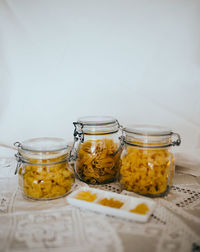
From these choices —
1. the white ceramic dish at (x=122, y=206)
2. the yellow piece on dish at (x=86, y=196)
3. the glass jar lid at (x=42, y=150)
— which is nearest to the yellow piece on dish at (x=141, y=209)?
the white ceramic dish at (x=122, y=206)

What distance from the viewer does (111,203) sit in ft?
2.21

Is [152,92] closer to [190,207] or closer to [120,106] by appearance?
[120,106]

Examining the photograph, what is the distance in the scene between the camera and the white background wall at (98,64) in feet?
3.36

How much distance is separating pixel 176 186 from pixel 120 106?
40cm

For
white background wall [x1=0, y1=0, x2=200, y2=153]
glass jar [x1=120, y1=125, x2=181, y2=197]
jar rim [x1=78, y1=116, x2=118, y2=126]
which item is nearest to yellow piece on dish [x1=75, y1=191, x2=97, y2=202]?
glass jar [x1=120, y1=125, x2=181, y2=197]

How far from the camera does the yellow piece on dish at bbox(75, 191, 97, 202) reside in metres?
0.70

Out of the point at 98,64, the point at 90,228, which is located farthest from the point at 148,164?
the point at 98,64

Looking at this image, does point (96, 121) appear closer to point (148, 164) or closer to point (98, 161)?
point (98, 161)

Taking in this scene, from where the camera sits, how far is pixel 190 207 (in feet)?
2.28

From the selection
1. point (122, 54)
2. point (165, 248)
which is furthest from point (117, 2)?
point (165, 248)

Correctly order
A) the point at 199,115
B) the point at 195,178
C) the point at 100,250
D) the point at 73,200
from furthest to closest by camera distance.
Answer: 1. the point at 199,115
2. the point at 195,178
3. the point at 73,200
4. the point at 100,250

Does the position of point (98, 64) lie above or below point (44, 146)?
above

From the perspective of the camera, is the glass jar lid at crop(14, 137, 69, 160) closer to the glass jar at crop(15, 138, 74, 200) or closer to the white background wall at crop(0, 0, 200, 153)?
the glass jar at crop(15, 138, 74, 200)

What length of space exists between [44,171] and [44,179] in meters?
0.02
